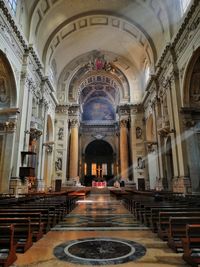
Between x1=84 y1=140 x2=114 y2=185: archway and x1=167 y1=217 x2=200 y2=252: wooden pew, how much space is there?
27057 mm

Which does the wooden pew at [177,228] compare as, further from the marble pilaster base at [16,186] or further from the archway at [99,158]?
the archway at [99,158]

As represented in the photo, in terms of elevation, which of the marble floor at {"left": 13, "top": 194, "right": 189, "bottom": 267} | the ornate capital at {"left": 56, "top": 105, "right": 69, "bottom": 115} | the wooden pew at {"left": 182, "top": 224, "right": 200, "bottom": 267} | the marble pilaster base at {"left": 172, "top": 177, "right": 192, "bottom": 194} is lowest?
the marble floor at {"left": 13, "top": 194, "right": 189, "bottom": 267}

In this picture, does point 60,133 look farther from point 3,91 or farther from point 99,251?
point 99,251

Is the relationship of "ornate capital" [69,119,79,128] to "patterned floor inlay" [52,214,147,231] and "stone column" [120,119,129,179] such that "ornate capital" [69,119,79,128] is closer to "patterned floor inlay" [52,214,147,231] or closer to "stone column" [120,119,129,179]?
"stone column" [120,119,129,179]

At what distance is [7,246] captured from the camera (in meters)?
2.66

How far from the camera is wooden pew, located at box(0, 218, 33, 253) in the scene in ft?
9.37

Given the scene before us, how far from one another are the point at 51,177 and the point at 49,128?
4712 millimetres

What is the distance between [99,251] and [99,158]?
1130 inches

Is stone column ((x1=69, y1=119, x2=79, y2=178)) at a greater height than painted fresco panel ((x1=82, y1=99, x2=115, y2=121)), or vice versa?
painted fresco panel ((x1=82, y1=99, x2=115, y2=121))

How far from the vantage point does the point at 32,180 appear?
1374 cm

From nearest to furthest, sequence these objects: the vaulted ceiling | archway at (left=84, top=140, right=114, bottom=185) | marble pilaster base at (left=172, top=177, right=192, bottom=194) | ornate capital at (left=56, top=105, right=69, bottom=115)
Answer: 1. marble pilaster base at (left=172, top=177, right=192, bottom=194)
2. the vaulted ceiling
3. ornate capital at (left=56, top=105, right=69, bottom=115)
4. archway at (left=84, top=140, right=114, bottom=185)

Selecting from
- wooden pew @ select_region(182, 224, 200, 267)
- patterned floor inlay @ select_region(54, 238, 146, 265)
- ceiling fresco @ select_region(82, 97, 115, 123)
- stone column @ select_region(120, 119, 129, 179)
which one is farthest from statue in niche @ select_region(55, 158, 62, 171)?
wooden pew @ select_region(182, 224, 200, 267)

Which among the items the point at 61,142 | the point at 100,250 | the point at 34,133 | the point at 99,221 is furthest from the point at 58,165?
the point at 100,250

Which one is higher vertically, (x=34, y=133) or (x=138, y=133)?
(x=138, y=133)
